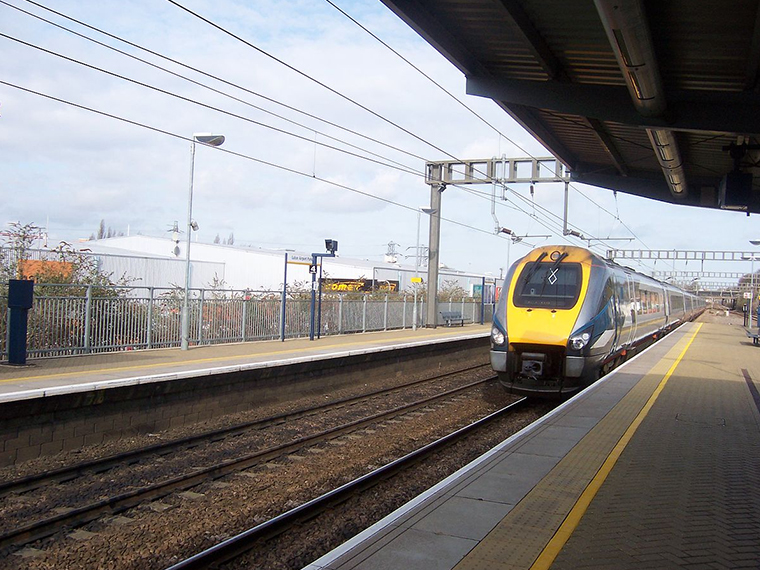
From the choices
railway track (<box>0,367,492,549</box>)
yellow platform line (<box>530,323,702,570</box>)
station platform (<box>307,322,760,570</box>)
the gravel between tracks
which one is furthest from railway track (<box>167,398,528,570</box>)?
yellow platform line (<box>530,323,702,570</box>)

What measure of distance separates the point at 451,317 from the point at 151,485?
24.7 metres

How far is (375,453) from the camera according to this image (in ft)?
31.4

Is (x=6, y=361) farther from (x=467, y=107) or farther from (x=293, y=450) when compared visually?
(x=467, y=107)

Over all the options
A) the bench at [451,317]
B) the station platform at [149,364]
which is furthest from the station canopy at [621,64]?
the bench at [451,317]

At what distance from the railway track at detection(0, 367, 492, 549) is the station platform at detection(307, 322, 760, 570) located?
3118mm

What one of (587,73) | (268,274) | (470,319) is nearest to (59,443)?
(587,73)

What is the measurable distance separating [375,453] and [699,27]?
6.69 metres

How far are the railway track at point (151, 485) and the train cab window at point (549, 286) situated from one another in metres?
3.38

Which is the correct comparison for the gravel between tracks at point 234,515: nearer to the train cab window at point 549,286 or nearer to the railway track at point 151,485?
the railway track at point 151,485

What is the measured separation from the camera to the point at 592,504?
550cm

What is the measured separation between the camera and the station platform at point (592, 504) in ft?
14.4

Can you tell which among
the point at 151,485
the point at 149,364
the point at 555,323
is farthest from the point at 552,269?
the point at 151,485

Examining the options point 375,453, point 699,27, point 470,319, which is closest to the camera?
point 699,27

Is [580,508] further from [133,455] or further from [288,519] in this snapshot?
[133,455]
